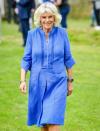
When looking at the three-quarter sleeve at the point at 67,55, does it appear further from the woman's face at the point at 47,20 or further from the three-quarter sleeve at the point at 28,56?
the three-quarter sleeve at the point at 28,56

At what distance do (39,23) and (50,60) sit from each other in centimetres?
49

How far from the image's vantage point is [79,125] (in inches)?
385

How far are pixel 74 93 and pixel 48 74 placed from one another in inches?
178

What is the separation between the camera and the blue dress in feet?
25.0

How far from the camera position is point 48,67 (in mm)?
7652

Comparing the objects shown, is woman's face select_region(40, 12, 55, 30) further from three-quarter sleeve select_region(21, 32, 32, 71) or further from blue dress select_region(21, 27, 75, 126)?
three-quarter sleeve select_region(21, 32, 32, 71)

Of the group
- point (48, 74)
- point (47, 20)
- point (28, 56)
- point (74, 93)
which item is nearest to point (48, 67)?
point (48, 74)

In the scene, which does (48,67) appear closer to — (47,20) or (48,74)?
(48,74)

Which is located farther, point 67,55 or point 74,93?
point 74,93

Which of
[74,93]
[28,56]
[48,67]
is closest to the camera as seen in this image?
[48,67]

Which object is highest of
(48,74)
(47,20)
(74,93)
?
(47,20)

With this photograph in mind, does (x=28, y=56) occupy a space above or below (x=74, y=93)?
above

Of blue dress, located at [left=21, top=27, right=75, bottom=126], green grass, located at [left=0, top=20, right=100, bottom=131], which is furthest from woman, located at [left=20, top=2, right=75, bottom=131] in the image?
green grass, located at [left=0, top=20, right=100, bottom=131]

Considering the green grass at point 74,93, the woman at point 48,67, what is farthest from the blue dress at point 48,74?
the green grass at point 74,93
